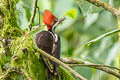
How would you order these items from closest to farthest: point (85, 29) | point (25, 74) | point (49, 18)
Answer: point (25, 74), point (49, 18), point (85, 29)

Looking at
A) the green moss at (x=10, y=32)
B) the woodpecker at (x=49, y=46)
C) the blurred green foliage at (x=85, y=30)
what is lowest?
the blurred green foliage at (x=85, y=30)

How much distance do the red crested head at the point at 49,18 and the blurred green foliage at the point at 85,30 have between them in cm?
14

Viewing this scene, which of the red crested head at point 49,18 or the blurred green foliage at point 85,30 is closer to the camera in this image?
the red crested head at point 49,18

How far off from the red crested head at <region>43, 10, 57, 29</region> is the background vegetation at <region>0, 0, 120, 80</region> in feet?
0.34

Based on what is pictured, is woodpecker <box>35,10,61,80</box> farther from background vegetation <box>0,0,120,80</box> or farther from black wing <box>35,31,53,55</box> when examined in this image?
background vegetation <box>0,0,120,80</box>

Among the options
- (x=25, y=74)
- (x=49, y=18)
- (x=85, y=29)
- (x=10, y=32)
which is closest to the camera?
(x=25, y=74)

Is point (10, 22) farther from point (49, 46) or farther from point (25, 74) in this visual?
point (25, 74)

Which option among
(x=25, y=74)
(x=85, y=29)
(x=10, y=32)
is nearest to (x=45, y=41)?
(x=10, y=32)

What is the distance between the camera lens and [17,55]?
2209 mm

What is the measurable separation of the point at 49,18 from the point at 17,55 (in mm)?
475

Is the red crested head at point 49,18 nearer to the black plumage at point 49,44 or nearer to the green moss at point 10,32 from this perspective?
the black plumage at point 49,44

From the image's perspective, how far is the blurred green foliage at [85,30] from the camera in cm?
286

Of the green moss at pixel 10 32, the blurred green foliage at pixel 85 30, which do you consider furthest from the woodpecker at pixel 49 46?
the blurred green foliage at pixel 85 30

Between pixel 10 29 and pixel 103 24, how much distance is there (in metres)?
2.76
